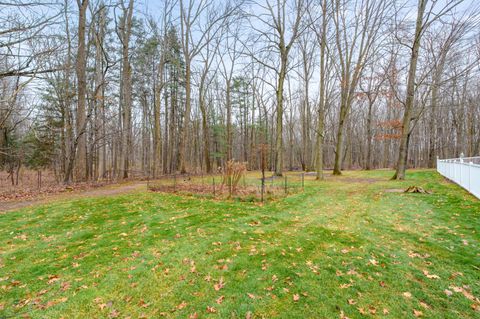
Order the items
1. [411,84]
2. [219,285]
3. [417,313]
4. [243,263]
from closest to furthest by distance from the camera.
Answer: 1. [417,313]
2. [219,285]
3. [243,263]
4. [411,84]

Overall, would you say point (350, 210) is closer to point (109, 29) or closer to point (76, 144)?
point (76, 144)

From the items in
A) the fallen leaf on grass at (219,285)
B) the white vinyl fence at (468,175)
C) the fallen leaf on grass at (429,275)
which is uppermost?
the white vinyl fence at (468,175)

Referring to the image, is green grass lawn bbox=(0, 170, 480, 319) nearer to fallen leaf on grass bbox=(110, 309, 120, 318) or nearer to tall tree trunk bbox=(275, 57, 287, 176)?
fallen leaf on grass bbox=(110, 309, 120, 318)

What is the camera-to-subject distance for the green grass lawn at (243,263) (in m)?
2.43

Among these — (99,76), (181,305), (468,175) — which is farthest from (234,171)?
(99,76)

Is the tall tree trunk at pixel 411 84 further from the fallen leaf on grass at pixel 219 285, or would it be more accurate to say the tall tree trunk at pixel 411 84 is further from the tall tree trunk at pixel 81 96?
the tall tree trunk at pixel 81 96

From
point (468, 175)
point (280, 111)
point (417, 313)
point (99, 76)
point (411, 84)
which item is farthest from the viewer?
point (280, 111)

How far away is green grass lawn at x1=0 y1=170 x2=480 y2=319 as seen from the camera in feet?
7.97

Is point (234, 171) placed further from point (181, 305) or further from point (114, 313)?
point (114, 313)

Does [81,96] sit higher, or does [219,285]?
[81,96]

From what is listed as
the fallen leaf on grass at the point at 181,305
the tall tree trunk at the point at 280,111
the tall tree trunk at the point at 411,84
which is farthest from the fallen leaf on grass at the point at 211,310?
the tall tree trunk at the point at 280,111

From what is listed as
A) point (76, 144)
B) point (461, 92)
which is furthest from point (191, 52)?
point (461, 92)

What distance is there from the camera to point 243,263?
3.29 m

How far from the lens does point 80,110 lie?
1093cm
